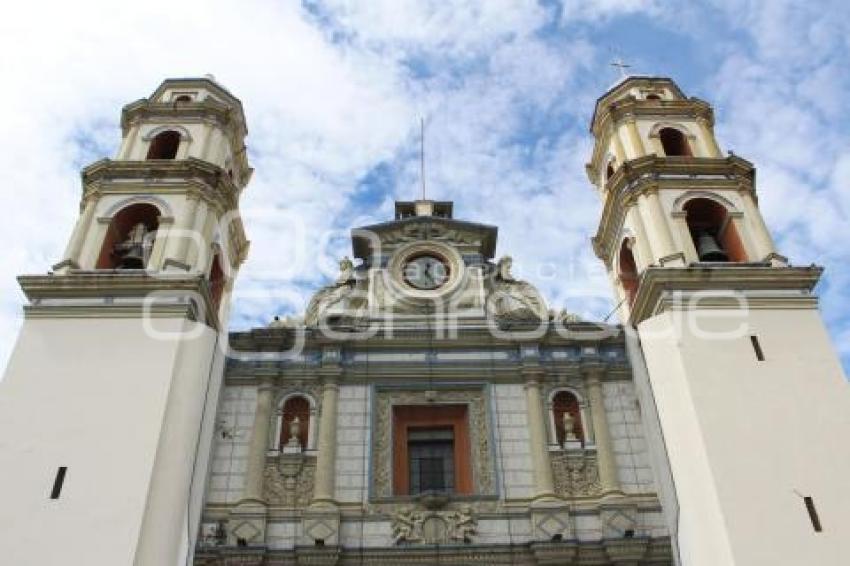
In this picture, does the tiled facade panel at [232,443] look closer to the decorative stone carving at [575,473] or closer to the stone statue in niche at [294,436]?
the stone statue in niche at [294,436]

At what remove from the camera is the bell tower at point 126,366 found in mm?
10820

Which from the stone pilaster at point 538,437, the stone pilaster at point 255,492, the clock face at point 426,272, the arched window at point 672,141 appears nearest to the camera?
the stone pilaster at point 255,492

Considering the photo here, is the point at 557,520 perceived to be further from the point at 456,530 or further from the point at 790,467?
the point at 790,467

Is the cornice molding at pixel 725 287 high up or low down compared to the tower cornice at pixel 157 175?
down

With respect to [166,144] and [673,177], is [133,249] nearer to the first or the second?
[166,144]

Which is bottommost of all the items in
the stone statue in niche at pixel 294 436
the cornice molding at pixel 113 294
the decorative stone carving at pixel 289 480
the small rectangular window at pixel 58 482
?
the small rectangular window at pixel 58 482

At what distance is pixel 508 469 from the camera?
487 inches

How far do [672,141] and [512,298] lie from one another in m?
4.96

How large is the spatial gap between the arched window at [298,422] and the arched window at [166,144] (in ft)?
18.6

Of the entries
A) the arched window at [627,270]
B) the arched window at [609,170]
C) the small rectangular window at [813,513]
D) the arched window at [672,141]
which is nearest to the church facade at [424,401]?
the small rectangular window at [813,513]

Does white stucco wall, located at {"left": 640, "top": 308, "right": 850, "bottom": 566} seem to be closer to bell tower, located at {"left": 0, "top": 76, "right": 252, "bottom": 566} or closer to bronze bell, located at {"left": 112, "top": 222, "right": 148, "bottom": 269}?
bell tower, located at {"left": 0, "top": 76, "right": 252, "bottom": 566}

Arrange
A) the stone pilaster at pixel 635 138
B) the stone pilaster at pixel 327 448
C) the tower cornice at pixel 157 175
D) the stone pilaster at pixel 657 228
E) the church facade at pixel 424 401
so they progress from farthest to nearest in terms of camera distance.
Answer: the stone pilaster at pixel 635 138 < the tower cornice at pixel 157 175 < the stone pilaster at pixel 657 228 < the stone pilaster at pixel 327 448 < the church facade at pixel 424 401

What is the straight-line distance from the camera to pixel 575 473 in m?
12.3

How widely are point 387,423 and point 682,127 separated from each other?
26.7 ft
